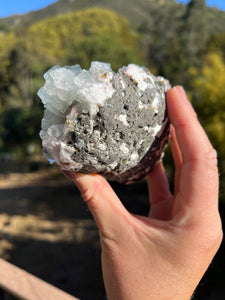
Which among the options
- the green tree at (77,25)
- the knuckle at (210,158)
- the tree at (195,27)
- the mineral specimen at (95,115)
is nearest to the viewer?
the mineral specimen at (95,115)

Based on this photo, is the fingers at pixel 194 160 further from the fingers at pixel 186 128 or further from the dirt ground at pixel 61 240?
the dirt ground at pixel 61 240

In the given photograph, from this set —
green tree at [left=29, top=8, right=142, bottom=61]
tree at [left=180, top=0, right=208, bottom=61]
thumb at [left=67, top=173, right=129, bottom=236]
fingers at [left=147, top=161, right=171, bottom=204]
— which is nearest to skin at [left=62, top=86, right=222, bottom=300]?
thumb at [left=67, top=173, right=129, bottom=236]

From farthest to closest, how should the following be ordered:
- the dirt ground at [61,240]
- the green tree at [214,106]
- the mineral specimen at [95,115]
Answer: the green tree at [214,106] < the dirt ground at [61,240] < the mineral specimen at [95,115]

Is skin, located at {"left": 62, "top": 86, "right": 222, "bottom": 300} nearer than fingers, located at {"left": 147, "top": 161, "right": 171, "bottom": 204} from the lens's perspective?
Yes

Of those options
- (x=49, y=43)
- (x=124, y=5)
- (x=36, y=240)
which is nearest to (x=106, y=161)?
(x=36, y=240)

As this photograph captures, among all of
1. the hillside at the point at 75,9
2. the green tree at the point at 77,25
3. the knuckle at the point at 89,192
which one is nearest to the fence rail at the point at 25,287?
the knuckle at the point at 89,192

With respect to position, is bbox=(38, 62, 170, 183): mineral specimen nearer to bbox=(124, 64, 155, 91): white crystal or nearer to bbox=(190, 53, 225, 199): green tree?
bbox=(124, 64, 155, 91): white crystal
